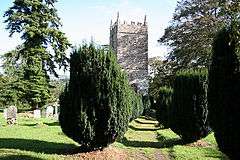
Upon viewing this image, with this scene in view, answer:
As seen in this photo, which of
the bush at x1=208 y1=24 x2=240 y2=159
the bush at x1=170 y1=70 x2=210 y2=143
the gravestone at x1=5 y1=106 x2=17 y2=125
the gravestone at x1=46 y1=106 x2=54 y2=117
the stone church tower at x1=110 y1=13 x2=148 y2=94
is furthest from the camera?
the stone church tower at x1=110 y1=13 x2=148 y2=94

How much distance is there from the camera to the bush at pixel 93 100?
15570mm

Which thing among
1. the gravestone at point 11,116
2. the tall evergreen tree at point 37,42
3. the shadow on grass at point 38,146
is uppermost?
the tall evergreen tree at point 37,42

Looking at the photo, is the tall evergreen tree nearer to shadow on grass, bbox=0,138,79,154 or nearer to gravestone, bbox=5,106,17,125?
gravestone, bbox=5,106,17,125

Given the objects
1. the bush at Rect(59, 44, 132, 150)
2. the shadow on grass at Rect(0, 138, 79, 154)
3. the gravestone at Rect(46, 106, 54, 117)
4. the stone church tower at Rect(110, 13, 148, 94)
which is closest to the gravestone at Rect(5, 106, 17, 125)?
the shadow on grass at Rect(0, 138, 79, 154)

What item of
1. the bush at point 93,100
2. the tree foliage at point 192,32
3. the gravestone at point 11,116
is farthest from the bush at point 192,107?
the tree foliage at point 192,32

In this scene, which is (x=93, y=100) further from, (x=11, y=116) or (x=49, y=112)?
(x=49, y=112)

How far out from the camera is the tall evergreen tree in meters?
46.9

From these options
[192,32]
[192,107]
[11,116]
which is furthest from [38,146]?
[192,32]

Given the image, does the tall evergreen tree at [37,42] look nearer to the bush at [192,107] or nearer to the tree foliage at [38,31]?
the tree foliage at [38,31]

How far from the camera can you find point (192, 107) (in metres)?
21.3

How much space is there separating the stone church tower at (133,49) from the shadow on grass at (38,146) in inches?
3078

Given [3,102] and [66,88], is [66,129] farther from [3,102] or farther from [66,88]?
[3,102]

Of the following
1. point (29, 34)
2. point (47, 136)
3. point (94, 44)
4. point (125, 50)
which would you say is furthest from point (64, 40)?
point (125, 50)

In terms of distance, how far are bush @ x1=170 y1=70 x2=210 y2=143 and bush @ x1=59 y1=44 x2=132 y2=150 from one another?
5.88 metres
